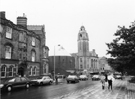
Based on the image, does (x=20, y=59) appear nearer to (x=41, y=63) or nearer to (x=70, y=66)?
(x=41, y=63)

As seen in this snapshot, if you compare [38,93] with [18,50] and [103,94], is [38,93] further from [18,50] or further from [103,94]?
[18,50]

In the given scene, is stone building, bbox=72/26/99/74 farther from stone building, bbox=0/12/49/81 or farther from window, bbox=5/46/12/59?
window, bbox=5/46/12/59

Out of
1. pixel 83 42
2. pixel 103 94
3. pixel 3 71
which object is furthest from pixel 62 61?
pixel 103 94

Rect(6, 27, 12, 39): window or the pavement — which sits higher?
Rect(6, 27, 12, 39): window

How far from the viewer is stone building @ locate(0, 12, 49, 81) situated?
23781mm

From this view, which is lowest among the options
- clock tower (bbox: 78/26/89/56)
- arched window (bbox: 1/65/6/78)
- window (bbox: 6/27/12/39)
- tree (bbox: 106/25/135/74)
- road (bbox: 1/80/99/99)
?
road (bbox: 1/80/99/99)

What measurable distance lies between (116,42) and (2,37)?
51.5 ft

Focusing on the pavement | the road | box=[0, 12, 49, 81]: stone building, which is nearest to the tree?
the pavement

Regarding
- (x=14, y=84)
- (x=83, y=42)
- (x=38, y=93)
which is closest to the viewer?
(x=38, y=93)

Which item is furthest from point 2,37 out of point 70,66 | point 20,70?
point 70,66

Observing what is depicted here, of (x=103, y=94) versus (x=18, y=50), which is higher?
(x=18, y=50)

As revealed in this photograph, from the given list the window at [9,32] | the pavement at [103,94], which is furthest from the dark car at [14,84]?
the window at [9,32]

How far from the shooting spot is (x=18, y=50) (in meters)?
27.2

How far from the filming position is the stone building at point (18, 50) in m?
23.8
